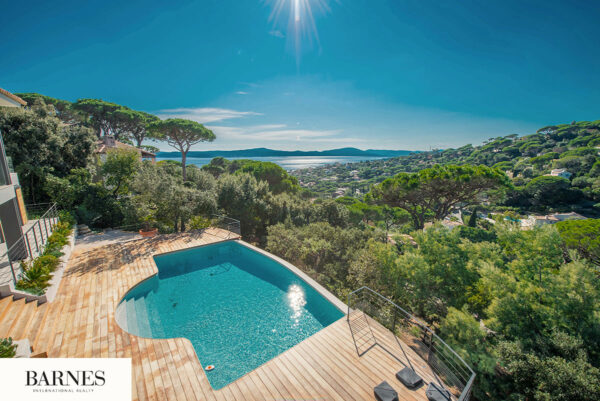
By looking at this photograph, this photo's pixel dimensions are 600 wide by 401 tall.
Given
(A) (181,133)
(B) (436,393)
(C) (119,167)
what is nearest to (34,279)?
(C) (119,167)

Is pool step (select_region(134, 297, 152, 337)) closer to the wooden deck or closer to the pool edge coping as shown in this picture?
the wooden deck

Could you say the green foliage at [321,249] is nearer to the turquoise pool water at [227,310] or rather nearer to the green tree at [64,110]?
the turquoise pool water at [227,310]

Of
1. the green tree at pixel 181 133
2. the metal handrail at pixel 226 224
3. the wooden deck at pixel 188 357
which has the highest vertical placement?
the green tree at pixel 181 133

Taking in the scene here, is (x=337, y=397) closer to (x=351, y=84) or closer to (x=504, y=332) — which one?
(x=504, y=332)

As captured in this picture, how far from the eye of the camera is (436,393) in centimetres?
384

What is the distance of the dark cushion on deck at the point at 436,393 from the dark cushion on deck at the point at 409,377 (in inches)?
7.7

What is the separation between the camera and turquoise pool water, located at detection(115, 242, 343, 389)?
18.2ft

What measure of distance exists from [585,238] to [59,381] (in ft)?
56.3

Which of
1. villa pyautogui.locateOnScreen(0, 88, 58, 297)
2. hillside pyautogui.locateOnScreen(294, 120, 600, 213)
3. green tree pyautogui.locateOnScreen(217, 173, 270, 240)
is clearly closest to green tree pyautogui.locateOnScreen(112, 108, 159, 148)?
green tree pyautogui.locateOnScreen(217, 173, 270, 240)

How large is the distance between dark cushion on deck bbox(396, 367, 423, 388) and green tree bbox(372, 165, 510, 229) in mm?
15973

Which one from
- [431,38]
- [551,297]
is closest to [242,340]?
[551,297]

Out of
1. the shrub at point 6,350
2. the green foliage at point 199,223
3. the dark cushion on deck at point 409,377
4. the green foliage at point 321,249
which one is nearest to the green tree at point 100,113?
the green foliage at point 199,223

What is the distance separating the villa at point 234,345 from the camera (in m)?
4.02

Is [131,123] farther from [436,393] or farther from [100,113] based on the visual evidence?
[436,393]
